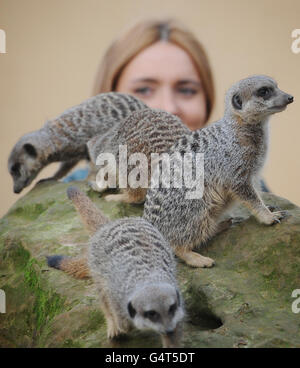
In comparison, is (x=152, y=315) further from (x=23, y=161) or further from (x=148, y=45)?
(x=148, y=45)

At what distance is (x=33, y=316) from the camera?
158 centimetres

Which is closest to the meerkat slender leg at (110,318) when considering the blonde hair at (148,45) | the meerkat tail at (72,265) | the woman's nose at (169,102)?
the meerkat tail at (72,265)

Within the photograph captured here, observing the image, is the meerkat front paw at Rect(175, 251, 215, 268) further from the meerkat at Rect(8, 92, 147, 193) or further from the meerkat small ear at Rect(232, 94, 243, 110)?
the meerkat at Rect(8, 92, 147, 193)

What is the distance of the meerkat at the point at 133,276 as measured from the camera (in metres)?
1.08

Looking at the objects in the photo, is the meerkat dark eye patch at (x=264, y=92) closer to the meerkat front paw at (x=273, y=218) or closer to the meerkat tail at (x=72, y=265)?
the meerkat front paw at (x=273, y=218)

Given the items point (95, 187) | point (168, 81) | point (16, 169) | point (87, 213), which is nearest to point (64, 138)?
point (16, 169)

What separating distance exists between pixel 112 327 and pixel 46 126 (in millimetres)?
1878

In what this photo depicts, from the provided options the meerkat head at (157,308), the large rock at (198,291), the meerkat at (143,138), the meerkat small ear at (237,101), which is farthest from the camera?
the meerkat at (143,138)

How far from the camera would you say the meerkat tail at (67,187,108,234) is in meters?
1.58

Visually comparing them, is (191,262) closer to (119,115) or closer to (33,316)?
(33,316)

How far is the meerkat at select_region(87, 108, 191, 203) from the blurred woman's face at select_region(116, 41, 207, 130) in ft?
2.77

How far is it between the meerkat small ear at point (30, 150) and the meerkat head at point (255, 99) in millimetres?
1464

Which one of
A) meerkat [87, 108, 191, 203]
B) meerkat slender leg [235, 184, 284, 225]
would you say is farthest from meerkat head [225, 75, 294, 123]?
meerkat [87, 108, 191, 203]

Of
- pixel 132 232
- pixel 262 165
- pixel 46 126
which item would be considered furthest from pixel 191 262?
pixel 46 126
